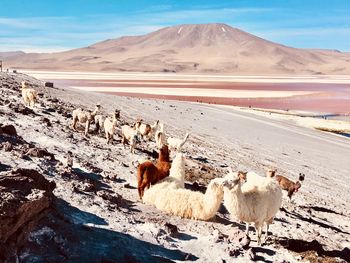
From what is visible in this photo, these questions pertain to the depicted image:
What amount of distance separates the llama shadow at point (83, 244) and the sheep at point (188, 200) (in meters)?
1.65

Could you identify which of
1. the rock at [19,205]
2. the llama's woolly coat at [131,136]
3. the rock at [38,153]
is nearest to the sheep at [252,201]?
the rock at [19,205]

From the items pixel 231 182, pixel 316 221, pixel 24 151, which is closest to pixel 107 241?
pixel 231 182

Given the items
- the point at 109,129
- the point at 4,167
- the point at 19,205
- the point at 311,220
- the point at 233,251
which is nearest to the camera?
the point at 19,205

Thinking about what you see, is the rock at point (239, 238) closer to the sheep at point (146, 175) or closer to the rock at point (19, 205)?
the sheep at point (146, 175)

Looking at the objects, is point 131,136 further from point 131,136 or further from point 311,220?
point 311,220

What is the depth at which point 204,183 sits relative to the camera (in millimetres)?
11633

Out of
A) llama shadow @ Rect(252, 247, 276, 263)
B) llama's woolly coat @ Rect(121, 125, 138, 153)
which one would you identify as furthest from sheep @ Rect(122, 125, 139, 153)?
llama shadow @ Rect(252, 247, 276, 263)

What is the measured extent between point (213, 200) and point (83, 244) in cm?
299

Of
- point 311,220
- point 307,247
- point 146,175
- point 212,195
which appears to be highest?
point 146,175

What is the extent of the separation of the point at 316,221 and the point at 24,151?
6464 millimetres

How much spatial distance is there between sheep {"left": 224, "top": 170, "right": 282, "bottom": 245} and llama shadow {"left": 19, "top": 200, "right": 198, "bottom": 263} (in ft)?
4.80

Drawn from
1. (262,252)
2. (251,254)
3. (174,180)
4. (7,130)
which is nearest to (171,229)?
(251,254)

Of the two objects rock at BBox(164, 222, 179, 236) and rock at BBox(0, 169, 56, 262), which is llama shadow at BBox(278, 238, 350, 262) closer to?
rock at BBox(164, 222, 179, 236)

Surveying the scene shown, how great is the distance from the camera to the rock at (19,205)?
5.22m
